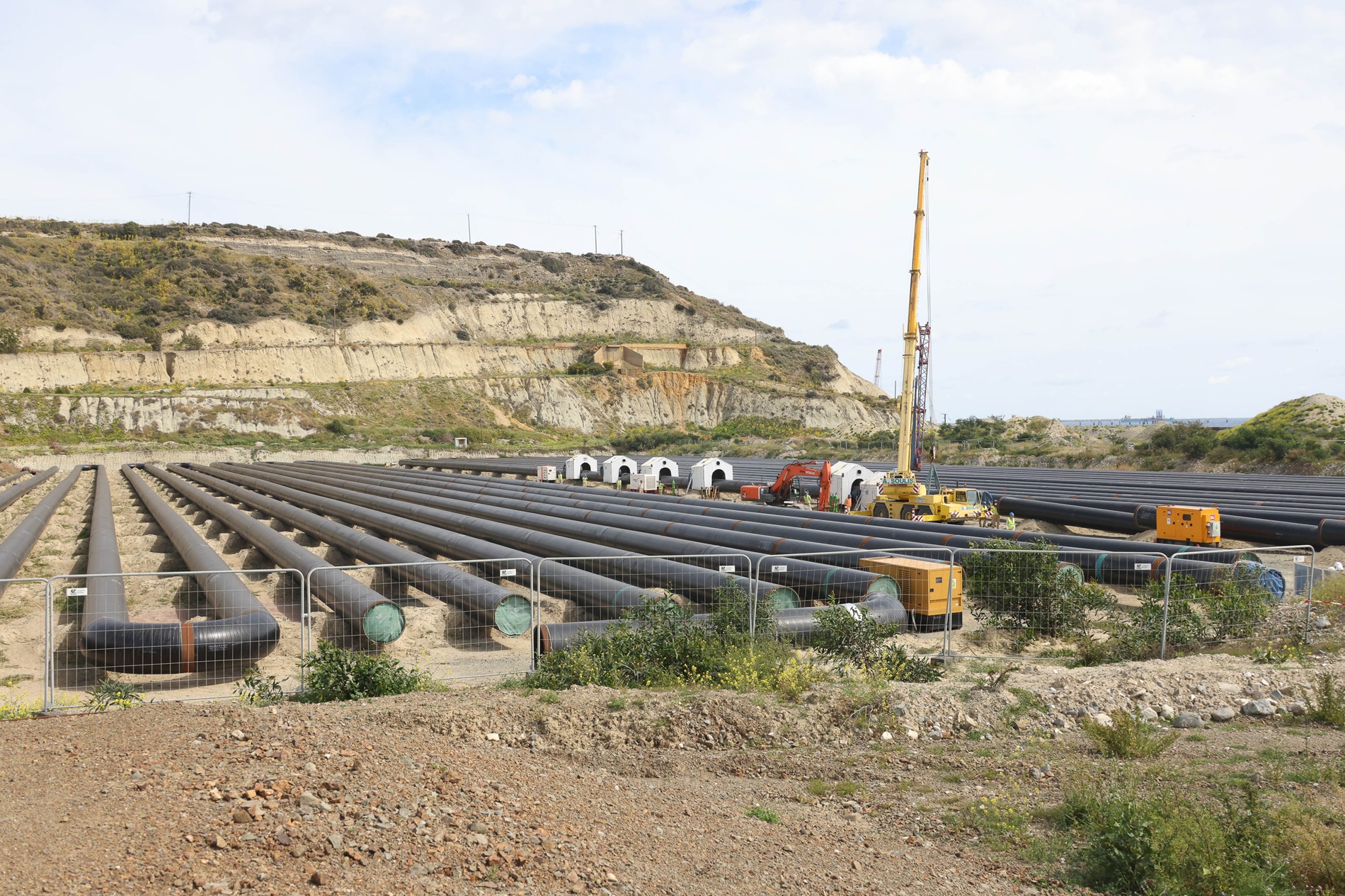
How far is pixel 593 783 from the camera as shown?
6.29 m

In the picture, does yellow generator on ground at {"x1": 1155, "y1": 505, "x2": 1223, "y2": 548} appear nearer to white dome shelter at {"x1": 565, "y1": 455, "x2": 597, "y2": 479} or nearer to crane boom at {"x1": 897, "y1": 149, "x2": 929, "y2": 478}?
crane boom at {"x1": 897, "y1": 149, "x2": 929, "y2": 478}

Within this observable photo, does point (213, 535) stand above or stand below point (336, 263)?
below

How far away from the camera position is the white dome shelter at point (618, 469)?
39.8 metres

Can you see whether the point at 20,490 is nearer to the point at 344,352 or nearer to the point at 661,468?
the point at 661,468

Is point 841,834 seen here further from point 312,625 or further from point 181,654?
point 312,625

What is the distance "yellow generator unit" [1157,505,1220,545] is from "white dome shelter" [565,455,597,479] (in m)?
27.1

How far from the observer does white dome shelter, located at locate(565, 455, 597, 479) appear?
136 feet

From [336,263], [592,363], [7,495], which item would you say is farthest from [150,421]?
[336,263]

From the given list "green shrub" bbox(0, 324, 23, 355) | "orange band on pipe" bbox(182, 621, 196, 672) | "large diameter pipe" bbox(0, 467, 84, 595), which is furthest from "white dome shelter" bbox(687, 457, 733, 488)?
"green shrub" bbox(0, 324, 23, 355)

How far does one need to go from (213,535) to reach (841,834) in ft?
82.1

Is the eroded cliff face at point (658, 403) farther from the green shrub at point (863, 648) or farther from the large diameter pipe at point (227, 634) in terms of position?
the green shrub at point (863, 648)

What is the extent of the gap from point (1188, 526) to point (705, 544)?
409 inches

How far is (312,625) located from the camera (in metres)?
12.0

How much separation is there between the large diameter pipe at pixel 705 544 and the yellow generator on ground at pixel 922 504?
6647mm
